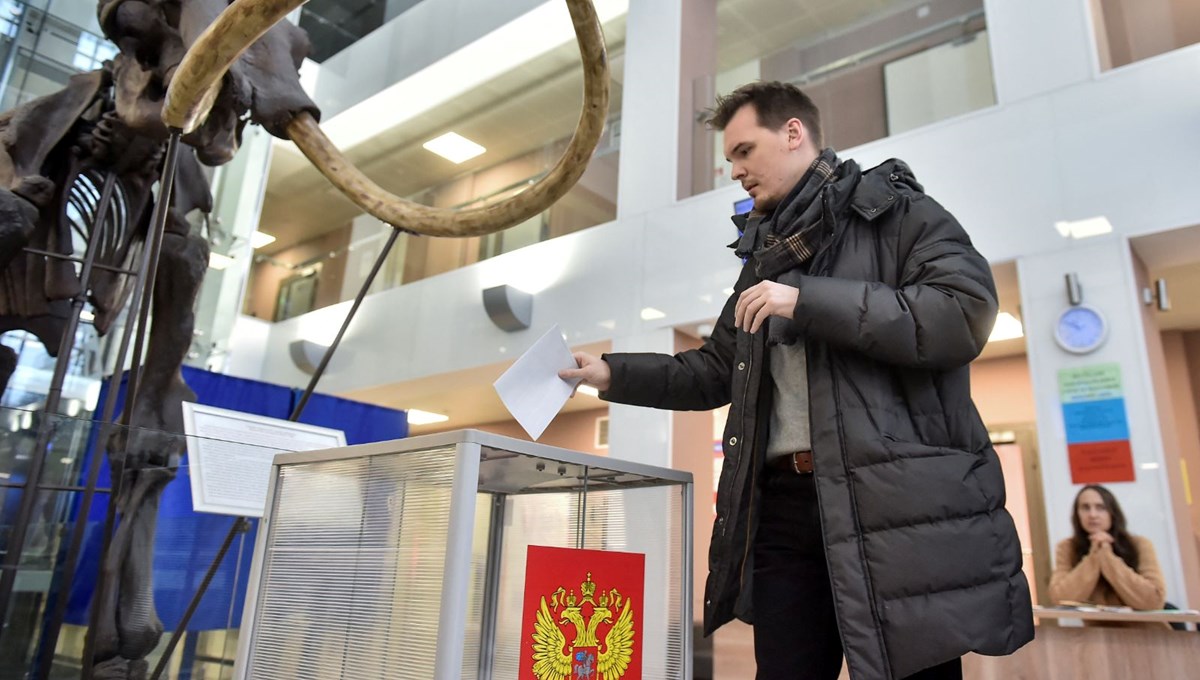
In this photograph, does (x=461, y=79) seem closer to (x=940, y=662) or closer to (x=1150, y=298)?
(x=1150, y=298)

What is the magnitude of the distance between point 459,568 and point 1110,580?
12.3 ft

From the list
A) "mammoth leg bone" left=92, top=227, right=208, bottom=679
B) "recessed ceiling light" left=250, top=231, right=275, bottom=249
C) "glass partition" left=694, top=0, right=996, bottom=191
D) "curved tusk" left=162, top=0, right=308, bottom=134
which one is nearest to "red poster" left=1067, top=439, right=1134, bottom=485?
"glass partition" left=694, top=0, right=996, bottom=191

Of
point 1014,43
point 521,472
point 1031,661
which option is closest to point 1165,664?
point 1031,661

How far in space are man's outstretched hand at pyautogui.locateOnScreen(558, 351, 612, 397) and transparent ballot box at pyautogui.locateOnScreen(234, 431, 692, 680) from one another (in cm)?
17

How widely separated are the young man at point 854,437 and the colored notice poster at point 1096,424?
3.45 m

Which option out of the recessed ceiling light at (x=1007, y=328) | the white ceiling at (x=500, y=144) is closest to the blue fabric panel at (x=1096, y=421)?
the white ceiling at (x=500, y=144)

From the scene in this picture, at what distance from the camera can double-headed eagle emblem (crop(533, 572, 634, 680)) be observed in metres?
1.15

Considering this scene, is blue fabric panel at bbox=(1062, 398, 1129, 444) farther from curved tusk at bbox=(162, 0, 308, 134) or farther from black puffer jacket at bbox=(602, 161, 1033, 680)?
curved tusk at bbox=(162, 0, 308, 134)

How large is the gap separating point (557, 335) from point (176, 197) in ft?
5.30

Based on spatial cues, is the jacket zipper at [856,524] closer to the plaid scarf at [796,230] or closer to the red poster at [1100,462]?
the plaid scarf at [796,230]

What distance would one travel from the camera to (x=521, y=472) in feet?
4.25

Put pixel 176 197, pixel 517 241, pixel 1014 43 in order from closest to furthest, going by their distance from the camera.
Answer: pixel 176 197, pixel 1014 43, pixel 517 241

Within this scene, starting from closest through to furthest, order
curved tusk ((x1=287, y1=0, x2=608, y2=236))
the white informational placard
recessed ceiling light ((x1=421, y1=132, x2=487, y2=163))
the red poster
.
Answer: curved tusk ((x1=287, y1=0, x2=608, y2=236)) → the white informational placard → the red poster → recessed ceiling light ((x1=421, y1=132, x2=487, y2=163))

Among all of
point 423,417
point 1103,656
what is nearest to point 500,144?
point 423,417
